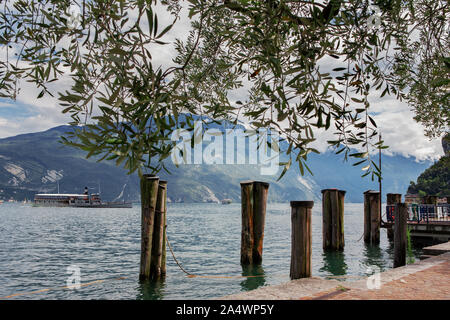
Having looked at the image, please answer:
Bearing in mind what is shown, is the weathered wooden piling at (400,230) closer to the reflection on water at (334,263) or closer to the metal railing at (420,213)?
the reflection on water at (334,263)

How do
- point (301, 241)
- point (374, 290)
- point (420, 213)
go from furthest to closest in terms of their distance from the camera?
1. point (420, 213)
2. point (301, 241)
3. point (374, 290)

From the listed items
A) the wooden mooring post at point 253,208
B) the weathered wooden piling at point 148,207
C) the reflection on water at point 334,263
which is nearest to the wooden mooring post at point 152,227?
the weathered wooden piling at point 148,207

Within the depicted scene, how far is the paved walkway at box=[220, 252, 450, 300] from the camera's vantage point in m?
4.99

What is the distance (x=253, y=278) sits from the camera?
1280 centimetres

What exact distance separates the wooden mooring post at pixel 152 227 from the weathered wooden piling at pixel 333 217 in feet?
31.6

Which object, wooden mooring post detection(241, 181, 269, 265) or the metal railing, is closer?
wooden mooring post detection(241, 181, 269, 265)

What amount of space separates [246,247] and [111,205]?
342ft

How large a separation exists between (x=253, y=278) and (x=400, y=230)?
17.0 feet

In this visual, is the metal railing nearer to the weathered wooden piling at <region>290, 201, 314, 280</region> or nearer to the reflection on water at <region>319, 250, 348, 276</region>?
the reflection on water at <region>319, 250, 348, 276</region>

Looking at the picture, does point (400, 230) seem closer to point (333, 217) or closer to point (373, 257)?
point (333, 217)

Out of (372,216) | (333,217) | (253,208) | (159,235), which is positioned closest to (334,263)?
(333,217)

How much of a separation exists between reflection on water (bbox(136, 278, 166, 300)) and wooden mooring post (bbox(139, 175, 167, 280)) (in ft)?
0.58

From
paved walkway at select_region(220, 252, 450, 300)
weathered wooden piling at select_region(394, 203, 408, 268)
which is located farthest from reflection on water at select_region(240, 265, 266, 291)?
paved walkway at select_region(220, 252, 450, 300)

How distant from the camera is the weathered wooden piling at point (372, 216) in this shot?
20.6 m
